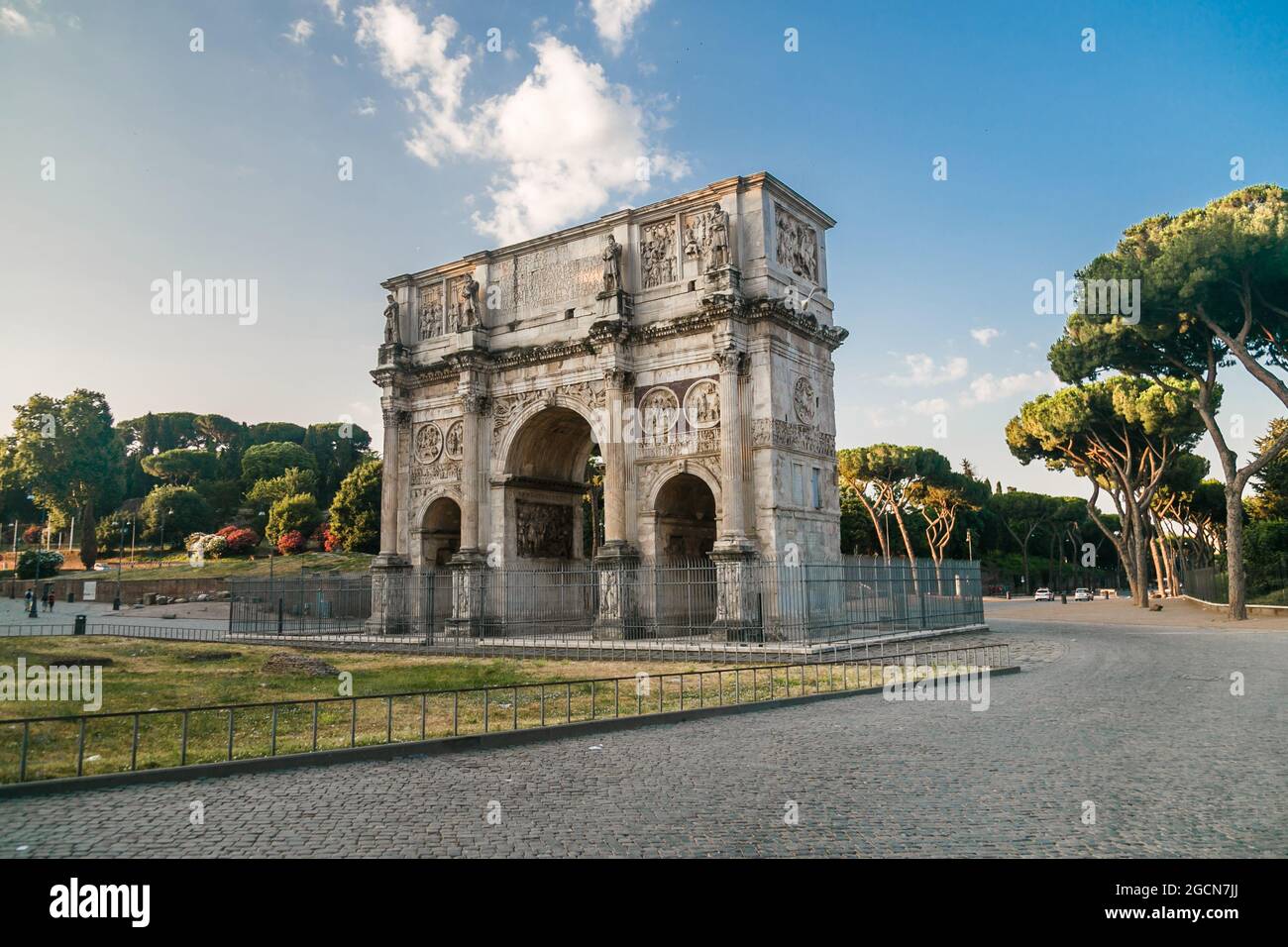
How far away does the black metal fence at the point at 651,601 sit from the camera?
76.0 ft

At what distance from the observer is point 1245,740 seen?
9.43 metres

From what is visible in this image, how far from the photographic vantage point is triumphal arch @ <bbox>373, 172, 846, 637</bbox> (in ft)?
82.3

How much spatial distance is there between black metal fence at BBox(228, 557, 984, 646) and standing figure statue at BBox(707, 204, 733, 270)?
28.7 ft

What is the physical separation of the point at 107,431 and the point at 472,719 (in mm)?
80316

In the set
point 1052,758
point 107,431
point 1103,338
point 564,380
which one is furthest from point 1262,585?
point 107,431

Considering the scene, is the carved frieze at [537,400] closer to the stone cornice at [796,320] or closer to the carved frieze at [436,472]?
the carved frieze at [436,472]

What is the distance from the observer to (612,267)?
27547 mm

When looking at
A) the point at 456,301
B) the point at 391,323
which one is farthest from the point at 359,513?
the point at 456,301

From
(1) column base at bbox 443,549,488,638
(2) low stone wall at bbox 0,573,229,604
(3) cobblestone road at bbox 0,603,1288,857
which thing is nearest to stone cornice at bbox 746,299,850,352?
(1) column base at bbox 443,549,488,638

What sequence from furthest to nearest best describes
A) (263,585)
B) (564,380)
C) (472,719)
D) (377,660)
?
1. (263,585)
2. (564,380)
3. (377,660)
4. (472,719)

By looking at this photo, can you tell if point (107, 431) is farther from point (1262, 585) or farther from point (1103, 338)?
point (1262, 585)

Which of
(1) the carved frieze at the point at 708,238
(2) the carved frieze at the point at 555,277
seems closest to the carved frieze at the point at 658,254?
(1) the carved frieze at the point at 708,238

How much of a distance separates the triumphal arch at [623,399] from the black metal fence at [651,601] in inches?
7.9

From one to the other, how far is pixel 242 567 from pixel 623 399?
46.9m
